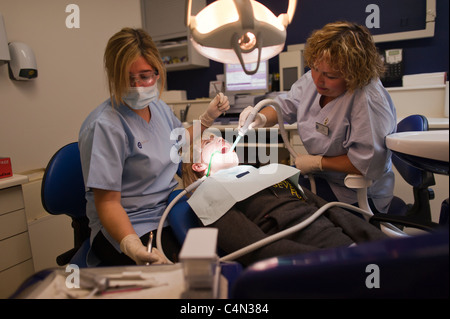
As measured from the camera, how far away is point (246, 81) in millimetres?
2955

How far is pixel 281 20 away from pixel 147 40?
1.92 ft

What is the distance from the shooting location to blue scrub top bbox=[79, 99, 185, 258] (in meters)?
0.98

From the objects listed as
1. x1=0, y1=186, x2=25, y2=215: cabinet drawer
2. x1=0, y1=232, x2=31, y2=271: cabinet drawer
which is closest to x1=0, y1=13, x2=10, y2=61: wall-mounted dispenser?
x1=0, y1=186, x2=25, y2=215: cabinet drawer

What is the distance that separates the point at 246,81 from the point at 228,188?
219cm

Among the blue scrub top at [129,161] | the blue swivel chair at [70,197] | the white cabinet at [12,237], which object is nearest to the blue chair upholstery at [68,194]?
the blue swivel chair at [70,197]

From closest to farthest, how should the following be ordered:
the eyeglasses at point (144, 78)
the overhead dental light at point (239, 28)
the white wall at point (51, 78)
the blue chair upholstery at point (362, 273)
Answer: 1. the blue chair upholstery at point (362, 273)
2. the overhead dental light at point (239, 28)
3. the eyeglasses at point (144, 78)
4. the white wall at point (51, 78)

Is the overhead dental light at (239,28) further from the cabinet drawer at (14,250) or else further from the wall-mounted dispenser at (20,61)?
the wall-mounted dispenser at (20,61)

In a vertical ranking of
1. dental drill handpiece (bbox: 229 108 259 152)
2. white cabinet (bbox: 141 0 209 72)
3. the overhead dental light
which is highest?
white cabinet (bbox: 141 0 209 72)

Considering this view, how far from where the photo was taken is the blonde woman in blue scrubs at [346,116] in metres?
1.12

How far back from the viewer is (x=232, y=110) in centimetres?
282

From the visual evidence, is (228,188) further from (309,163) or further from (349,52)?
(349,52)

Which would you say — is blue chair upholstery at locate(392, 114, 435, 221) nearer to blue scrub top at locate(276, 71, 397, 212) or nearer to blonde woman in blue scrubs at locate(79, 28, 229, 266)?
blue scrub top at locate(276, 71, 397, 212)

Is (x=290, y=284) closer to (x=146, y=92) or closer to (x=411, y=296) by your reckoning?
(x=411, y=296)
